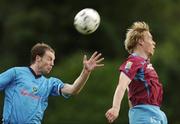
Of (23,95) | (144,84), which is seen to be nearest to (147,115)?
(144,84)

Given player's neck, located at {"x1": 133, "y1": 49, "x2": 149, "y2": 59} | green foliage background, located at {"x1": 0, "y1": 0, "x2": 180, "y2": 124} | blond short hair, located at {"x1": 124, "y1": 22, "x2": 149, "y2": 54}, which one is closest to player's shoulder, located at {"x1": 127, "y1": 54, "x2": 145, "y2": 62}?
player's neck, located at {"x1": 133, "y1": 49, "x2": 149, "y2": 59}

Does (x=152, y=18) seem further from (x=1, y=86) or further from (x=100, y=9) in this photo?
(x=1, y=86)

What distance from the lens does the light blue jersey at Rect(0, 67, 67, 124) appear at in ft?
37.9

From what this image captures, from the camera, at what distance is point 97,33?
129 feet

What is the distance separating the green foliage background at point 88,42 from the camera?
109ft

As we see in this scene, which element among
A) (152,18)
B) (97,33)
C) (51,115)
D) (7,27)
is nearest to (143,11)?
(152,18)

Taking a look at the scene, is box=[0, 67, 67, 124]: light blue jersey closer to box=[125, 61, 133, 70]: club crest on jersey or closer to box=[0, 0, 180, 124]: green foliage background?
box=[125, 61, 133, 70]: club crest on jersey

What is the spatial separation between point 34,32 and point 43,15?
3.78 ft

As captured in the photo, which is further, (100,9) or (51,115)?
(100,9)

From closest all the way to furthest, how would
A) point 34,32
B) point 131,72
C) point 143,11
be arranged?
1. point 131,72
2. point 34,32
3. point 143,11

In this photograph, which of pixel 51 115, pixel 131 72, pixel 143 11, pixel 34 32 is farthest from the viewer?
pixel 143 11

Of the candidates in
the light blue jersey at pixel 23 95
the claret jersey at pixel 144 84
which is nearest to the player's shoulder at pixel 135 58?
the claret jersey at pixel 144 84

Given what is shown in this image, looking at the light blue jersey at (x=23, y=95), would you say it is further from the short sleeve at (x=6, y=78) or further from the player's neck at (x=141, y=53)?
the player's neck at (x=141, y=53)

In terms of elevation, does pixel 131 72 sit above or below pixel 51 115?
above
